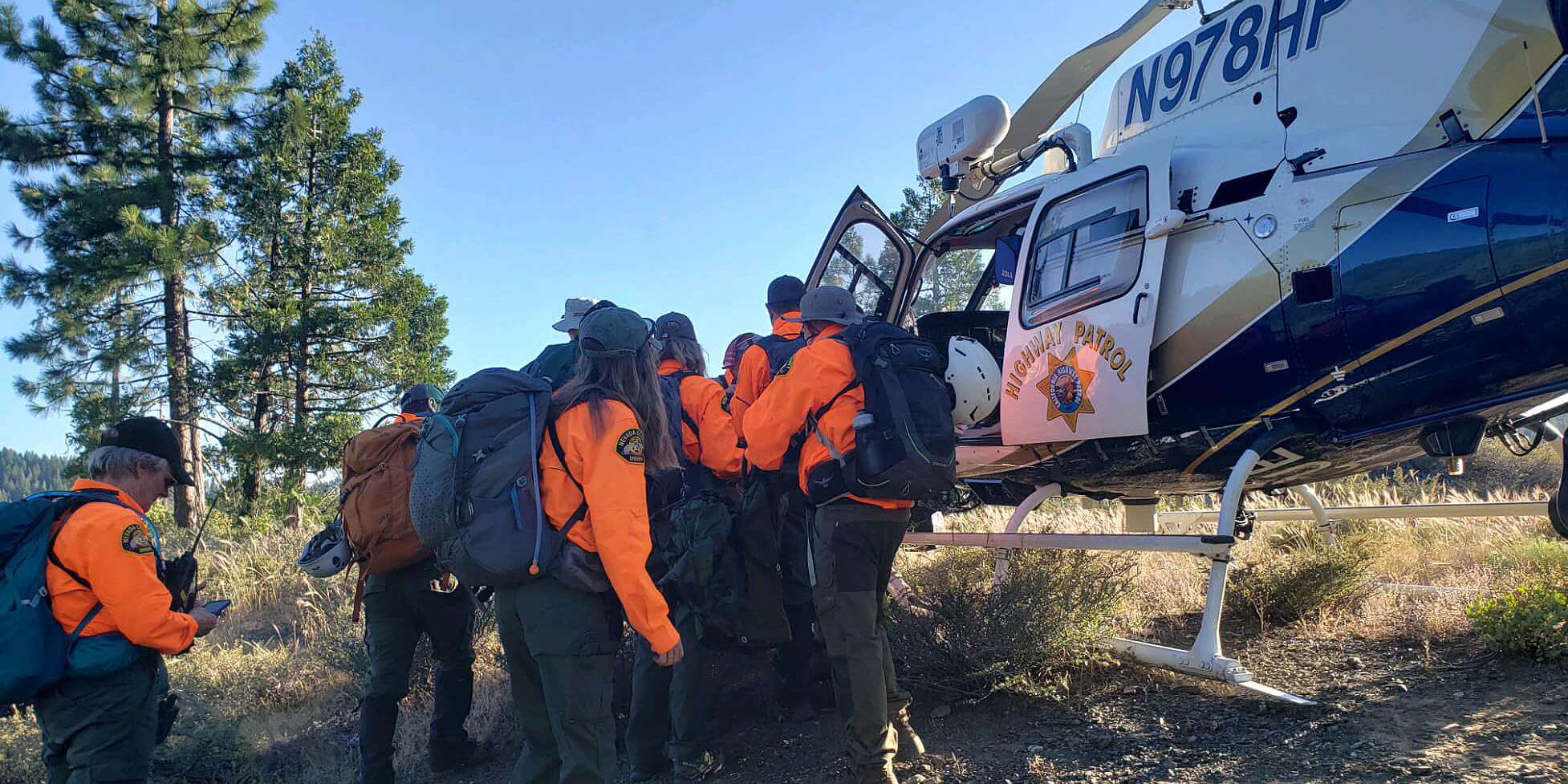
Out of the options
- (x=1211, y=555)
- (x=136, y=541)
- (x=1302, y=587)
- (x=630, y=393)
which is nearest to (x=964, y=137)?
(x=1211, y=555)

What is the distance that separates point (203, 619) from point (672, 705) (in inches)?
A: 79.9

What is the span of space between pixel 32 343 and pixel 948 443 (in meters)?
20.1

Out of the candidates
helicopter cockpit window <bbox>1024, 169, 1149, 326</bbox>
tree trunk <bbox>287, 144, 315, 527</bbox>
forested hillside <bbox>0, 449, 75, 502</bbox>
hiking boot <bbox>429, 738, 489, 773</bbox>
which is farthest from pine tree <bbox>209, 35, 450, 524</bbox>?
forested hillside <bbox>0, 449, 75, 502</bbox>

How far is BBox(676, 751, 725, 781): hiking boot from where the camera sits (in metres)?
4.33

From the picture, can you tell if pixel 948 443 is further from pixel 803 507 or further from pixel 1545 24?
pixel 1545 24

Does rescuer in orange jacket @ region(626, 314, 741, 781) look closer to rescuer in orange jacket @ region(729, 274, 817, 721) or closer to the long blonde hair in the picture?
rescuer in orange jacket @ region(729, 274, 817, 721)

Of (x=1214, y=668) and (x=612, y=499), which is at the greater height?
(x=612, y=499)

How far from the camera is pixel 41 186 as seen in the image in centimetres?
1725

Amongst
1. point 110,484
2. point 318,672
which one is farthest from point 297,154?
point 110,484

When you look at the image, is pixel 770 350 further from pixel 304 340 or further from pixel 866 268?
pixel 304 340

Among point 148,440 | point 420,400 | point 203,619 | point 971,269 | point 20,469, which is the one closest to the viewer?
point 203,619

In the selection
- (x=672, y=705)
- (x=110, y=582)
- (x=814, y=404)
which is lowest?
(x=672, y=705)

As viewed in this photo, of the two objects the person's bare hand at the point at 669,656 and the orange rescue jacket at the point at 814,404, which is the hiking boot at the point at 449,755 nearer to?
the person's bare hand at the point at 669,656

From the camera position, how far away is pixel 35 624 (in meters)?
3.10
